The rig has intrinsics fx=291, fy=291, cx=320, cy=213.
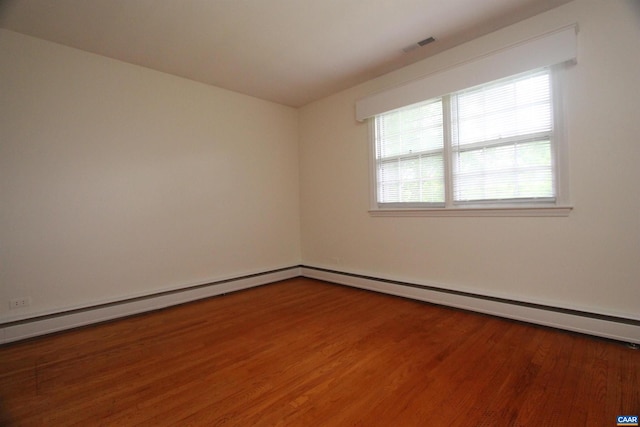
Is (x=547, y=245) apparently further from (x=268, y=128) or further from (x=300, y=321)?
(x=268, y=128)

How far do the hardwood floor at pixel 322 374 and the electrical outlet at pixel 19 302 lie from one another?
14.4 inches

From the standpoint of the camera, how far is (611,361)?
2.11 meters

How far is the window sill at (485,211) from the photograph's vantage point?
2734 mm

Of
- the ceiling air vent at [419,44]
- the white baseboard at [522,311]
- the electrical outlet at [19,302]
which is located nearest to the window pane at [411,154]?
the ceiling air vent at [419,44]

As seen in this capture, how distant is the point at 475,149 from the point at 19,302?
4950mm

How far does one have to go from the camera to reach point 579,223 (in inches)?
103

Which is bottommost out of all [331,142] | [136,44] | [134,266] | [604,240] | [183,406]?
[183,406]

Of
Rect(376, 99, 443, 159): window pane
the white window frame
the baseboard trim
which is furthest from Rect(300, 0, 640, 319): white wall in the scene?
the baseboard trim

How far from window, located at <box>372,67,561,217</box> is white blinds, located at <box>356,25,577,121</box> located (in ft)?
0.36

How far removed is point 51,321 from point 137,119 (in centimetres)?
238

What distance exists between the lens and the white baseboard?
94.3 inches

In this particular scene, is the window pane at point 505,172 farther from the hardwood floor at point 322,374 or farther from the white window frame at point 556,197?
the hardwood floor at point 322,374

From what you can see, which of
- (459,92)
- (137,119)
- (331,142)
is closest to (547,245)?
(459,92)

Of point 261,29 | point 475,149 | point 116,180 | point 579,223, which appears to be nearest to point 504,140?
point 475,149
